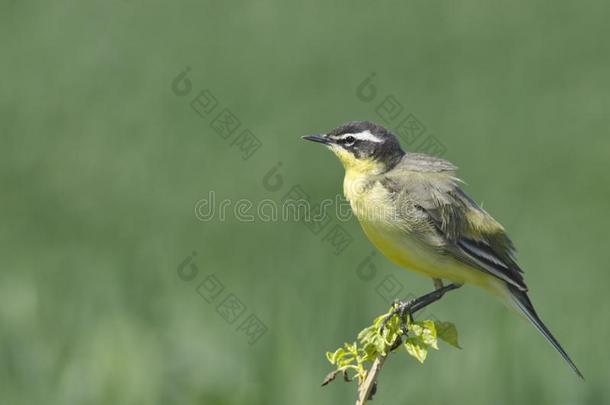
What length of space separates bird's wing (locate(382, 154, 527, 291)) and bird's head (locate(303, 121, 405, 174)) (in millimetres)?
289

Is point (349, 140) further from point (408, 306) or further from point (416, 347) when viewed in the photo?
point (416, 347)

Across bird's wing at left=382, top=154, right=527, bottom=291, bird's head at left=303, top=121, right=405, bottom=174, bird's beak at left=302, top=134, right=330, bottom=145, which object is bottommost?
bird's wing at left=382, top=154, right=527, bottom=291

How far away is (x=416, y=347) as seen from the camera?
427 cm

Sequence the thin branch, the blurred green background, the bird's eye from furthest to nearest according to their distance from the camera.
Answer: the bird's eye
the blurred green background
the thin branch

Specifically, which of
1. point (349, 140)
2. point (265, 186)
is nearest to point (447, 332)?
point (349, 140)

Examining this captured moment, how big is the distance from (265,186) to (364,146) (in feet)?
9.23

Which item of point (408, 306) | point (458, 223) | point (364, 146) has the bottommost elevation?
→ point (458, 223)

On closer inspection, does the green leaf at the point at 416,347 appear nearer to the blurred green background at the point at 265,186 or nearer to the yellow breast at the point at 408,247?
the yellow breast at the point at 408,247

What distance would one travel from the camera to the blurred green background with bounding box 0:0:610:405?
22.3ft

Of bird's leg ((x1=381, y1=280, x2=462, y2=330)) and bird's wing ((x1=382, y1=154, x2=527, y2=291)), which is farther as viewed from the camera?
bird's wing ((x1=382, y1=154, x2=527, y2=291))

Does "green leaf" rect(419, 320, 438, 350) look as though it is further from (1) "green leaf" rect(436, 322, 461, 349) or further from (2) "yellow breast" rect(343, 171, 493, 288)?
(2) "yellow breast" rect(343, 171, 493, 288)

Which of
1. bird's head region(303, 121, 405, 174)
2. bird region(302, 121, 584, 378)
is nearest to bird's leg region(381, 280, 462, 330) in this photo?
bird region(302, 121, 584, 378)

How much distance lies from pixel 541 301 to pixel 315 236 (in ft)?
5.41

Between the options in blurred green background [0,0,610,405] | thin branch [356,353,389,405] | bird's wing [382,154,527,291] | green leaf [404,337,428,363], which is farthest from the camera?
blurred green background [0,0,610,405]
